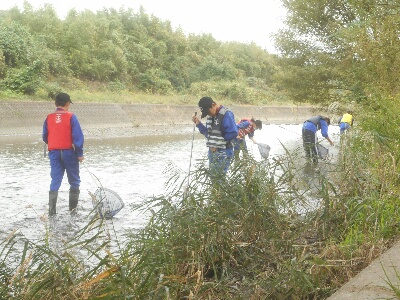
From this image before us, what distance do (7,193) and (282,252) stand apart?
6.41 meters

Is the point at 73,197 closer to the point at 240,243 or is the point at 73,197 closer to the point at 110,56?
the point at 240,243

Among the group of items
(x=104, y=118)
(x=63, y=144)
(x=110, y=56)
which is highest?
(x=110, y=56)

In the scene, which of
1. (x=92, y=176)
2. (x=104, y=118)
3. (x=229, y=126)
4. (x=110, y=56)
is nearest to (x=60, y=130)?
(x=92, y=176)

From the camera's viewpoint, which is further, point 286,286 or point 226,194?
point 226,194

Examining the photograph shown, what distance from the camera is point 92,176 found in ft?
32.0

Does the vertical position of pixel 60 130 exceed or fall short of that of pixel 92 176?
it exceeds it

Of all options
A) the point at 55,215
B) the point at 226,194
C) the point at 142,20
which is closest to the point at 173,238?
the point at 226,194

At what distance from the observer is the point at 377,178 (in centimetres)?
632

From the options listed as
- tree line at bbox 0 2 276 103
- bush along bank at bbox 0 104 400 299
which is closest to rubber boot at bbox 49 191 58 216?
bush along bank at bbox 0 104 400 299

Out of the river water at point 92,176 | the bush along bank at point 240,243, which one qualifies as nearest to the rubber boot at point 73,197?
the river water at point 92,176

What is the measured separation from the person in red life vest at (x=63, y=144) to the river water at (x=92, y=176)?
0.39 m

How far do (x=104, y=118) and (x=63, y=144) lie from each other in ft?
72.9

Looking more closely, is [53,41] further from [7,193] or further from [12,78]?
[7,193]

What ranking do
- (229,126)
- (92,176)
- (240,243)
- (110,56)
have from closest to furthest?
(240,243) < (229,126) < (92,176) < (110,56)
